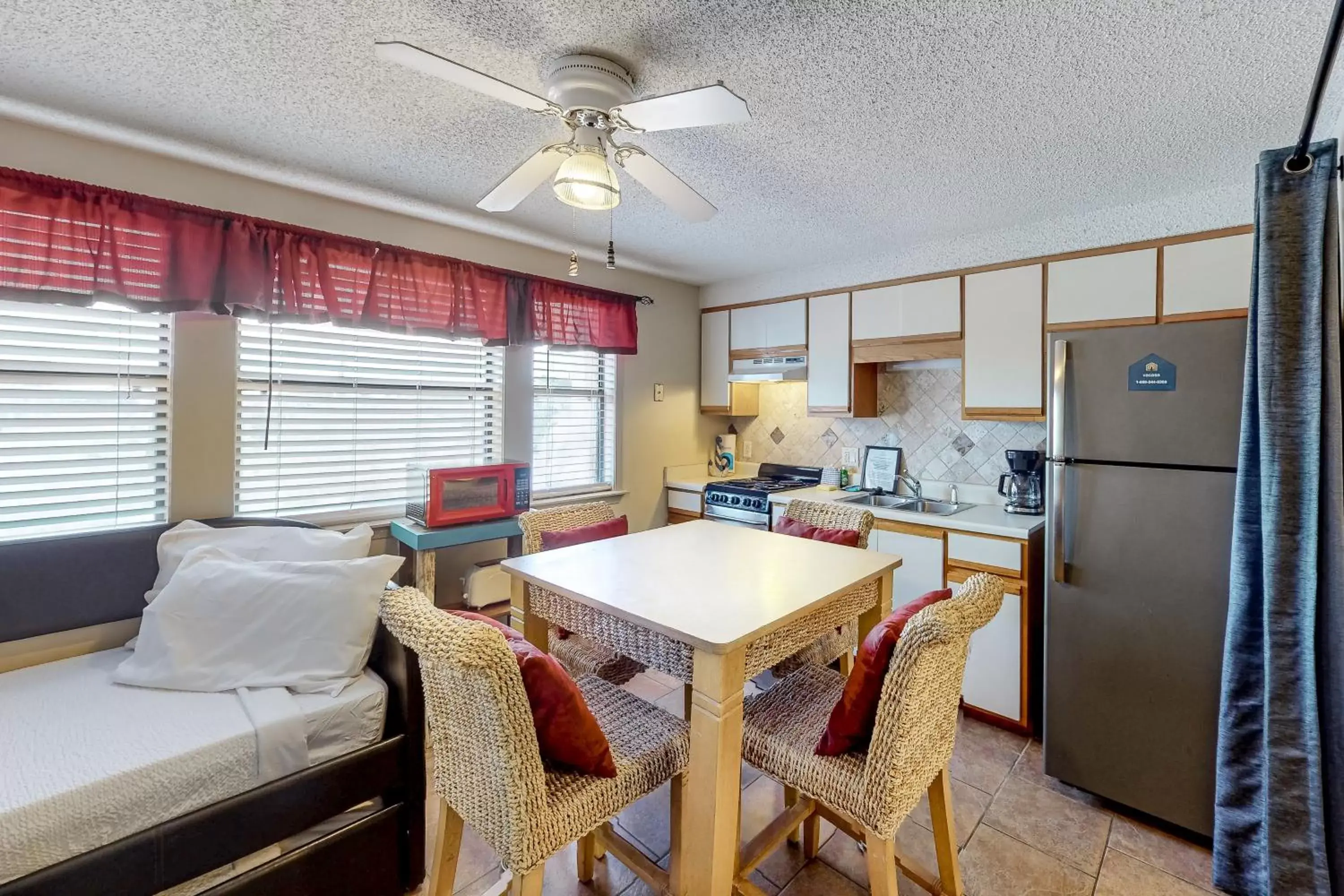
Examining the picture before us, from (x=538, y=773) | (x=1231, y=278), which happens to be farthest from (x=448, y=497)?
(x=1231, y=278)

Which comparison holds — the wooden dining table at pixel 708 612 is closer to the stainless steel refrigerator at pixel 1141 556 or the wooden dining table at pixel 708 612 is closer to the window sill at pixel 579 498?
the stainless steel refrigerator at pixel 1141 556

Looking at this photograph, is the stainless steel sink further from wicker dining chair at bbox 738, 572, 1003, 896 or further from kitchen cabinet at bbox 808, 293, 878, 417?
wicker dining chair at bbox 738, 572, 1003, 896

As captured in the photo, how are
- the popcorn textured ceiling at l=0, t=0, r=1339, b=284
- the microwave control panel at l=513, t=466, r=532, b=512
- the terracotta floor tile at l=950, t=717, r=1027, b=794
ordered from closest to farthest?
1. the popcorn textured ceiling at l=0, t=0, r=1339, b=284
2. the terracotta floor tile at l=950, t=717, r=1027, b=794
3. the microwave control panel at l=513, t=466, r=532, b=512

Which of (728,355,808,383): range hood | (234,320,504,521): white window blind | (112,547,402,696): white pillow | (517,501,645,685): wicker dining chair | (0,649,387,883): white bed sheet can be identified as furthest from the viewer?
(728,355,808,383): range hood

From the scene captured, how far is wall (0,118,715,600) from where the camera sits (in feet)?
7.03

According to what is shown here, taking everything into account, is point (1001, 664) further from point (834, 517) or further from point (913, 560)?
point (834, 517)

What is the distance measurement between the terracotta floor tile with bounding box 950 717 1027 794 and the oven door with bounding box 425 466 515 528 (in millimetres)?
2275

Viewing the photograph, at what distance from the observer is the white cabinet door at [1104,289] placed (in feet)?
8.44

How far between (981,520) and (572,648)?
1.98 m

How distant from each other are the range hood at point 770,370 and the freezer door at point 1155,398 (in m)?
1.75

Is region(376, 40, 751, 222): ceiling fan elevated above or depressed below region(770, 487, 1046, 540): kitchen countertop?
above

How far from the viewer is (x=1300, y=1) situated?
4.42 feet

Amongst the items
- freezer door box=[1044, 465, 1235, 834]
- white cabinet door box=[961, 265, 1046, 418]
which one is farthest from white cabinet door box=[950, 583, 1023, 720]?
white cabinet door box=[961, 265, 1046, 418]

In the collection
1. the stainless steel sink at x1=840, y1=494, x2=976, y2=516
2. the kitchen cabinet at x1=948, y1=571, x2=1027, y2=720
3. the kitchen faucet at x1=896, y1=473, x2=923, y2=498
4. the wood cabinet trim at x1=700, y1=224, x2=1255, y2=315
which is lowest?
the kitchen cabinet at x1=948, y1=571, x2=1027, y2=720
